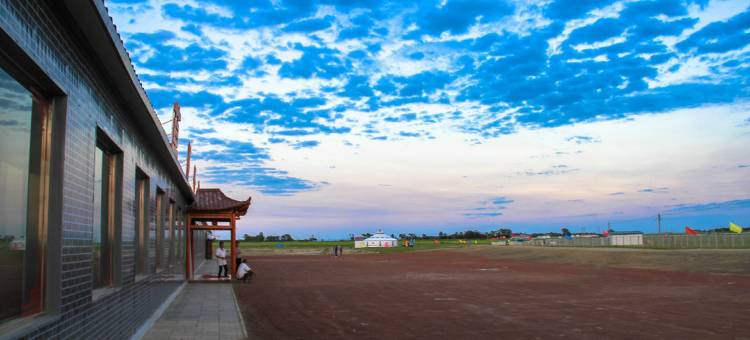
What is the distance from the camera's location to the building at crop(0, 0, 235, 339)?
4.21 m

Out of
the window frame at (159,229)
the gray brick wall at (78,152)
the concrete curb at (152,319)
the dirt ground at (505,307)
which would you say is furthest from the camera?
the window frame at (159,229)

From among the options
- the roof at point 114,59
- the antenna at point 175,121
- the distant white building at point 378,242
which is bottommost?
the distant white building at point 378,242

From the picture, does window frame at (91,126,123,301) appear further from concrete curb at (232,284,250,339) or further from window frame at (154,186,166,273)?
window frame at (154,186,166,273)

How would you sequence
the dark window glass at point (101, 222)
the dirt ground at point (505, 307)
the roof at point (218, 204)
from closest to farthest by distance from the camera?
the dark window glass at point (101, 222), the dirt ground at point (505, 307), the roof at point (218, 204)

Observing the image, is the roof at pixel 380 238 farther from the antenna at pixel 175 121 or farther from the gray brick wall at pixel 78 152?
the gray brick wall at pixel 78 152

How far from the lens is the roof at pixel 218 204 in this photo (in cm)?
2302

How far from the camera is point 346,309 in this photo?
15688mm

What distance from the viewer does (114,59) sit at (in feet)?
20.5

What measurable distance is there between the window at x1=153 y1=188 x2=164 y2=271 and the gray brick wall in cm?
402

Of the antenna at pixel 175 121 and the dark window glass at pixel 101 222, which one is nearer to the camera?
the dark window glass at pixel 101 222

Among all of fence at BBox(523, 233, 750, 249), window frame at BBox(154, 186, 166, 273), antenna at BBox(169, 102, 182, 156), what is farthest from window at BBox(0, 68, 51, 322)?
fence at BBox(523, 233, 750, 249)

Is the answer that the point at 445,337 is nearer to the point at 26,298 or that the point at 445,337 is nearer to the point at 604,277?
the point at 26,298

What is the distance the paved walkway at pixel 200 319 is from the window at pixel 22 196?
6311 mm

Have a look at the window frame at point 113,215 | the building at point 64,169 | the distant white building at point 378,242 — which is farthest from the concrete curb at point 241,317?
the distant white building at point 378,242
